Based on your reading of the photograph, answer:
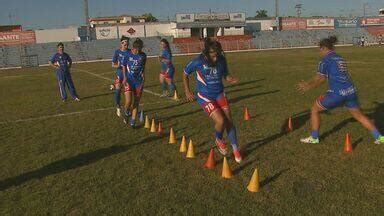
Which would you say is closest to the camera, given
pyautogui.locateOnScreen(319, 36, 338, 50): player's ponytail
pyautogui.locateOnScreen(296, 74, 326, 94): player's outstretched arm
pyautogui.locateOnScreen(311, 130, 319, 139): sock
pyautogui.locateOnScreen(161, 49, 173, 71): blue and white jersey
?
pyautogui.locateOnScreen(319, 36, 338, 50): player's ponytail

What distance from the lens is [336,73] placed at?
25.5 ft

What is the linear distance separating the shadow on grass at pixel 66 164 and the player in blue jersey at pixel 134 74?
72.7 inches

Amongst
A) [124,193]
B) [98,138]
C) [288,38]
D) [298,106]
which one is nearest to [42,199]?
[124,193]

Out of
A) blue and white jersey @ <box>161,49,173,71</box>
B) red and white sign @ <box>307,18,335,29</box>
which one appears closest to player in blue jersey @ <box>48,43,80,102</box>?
blue and white jersey @ <box>161,49,173,71</box>

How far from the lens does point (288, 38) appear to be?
7212 centimetres

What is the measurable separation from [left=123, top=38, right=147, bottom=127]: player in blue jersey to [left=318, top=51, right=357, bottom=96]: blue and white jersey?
4593 mm

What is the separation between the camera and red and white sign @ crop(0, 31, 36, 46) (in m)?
62.1

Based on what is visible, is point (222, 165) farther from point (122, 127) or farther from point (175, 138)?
point (122, 127)

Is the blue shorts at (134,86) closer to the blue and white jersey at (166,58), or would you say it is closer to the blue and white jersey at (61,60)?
the blue and white jersey at (166,58)

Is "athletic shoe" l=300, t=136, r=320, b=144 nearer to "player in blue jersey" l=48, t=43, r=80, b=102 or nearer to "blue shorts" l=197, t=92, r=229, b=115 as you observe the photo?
"blue shorts" l=197, t=92, r=229, b=115

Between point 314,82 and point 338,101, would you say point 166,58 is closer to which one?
point 314,82

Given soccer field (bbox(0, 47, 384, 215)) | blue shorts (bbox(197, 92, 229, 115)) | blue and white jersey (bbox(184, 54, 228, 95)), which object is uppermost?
blue and white jersey (bbox(184, 54, 228, 95))

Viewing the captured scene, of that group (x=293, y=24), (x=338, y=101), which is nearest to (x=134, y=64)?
(x=338, y=101)

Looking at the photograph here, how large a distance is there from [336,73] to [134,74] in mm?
5004
